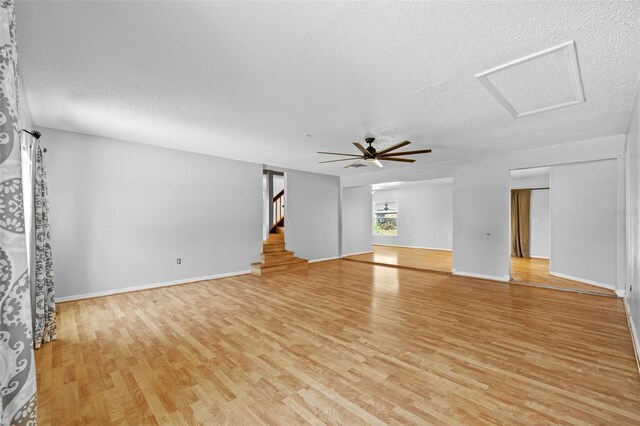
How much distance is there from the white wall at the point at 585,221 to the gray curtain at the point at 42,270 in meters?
8.40

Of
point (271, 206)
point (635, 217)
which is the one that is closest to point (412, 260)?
point (271, 206)

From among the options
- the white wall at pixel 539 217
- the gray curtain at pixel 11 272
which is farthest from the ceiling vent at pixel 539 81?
the white wall at pixel 539 217

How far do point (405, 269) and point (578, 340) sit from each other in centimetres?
421

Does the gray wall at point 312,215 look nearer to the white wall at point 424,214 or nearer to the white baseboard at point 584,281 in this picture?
the white wall at point 424,214

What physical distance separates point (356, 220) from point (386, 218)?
10.7ft

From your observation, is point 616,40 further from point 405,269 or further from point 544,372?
point 405,269

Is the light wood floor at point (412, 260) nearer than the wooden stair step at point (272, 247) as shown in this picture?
No

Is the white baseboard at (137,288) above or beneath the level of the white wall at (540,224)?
beneath

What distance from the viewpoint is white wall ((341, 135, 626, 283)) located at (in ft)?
17.4

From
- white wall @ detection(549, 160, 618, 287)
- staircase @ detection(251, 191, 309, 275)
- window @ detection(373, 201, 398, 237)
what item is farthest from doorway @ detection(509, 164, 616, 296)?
window @ detection(373, 201, 398, 237)

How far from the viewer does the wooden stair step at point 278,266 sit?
6.40 meters

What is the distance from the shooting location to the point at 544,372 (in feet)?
7.63

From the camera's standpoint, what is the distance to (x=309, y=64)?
246 cm

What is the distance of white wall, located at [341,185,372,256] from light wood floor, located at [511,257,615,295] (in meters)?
4.53
